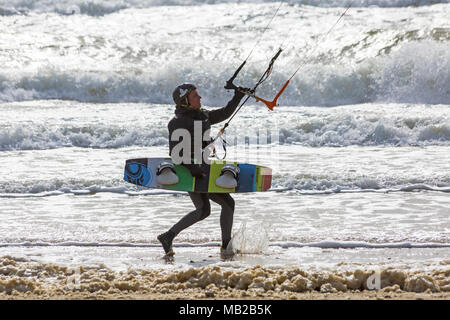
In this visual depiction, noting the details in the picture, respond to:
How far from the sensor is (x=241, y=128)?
50.8 ft

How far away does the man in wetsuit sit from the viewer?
22.2 feet

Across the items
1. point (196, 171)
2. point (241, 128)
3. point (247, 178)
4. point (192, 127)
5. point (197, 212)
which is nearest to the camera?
point (192, 127)

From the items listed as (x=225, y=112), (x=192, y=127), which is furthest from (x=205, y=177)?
(x=225, y=112)

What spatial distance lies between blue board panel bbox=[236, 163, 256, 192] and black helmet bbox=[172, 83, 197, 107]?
99 cm

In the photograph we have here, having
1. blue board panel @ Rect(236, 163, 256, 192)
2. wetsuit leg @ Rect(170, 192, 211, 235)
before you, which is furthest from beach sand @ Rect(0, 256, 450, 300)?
blue board panel @ Rect(236, 163, 256, 192)

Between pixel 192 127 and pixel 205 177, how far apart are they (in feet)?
1.69

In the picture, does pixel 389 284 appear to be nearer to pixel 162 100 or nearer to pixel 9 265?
pixel 9 265

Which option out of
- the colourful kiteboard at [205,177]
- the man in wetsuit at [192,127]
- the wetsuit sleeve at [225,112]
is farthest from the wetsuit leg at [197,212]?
the wetsuit sleeve at [225,112]

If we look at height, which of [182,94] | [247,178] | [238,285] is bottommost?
[238,285]

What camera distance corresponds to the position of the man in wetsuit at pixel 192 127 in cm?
677

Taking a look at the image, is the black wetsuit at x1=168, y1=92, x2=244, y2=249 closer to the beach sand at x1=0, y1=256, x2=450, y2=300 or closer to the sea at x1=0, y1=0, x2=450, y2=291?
the sea at x1=0, y1=0, x2=450, y2=291

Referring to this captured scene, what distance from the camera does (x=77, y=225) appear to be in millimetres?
8484

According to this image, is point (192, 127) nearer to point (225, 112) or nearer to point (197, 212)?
point (225, 112)

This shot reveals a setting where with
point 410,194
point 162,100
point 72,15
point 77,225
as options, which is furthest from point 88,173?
point 72,15
